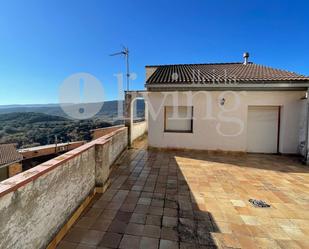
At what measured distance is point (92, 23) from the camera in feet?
31.4

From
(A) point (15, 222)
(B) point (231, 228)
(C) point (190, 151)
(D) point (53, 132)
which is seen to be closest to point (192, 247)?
(B) point (231, 228)

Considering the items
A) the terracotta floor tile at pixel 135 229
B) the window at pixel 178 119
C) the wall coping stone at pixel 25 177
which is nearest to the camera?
the wall coping stone at pixel 25 177

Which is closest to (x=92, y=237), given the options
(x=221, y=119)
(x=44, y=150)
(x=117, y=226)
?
(x=117, y=226)

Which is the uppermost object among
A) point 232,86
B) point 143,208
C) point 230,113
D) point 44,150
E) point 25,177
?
point 232,86

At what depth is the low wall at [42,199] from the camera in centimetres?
162

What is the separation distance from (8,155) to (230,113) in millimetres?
23336

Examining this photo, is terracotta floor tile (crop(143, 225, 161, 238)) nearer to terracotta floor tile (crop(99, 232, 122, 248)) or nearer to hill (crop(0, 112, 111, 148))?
terracotta floor tile (crop(99, 232, 122, 248))

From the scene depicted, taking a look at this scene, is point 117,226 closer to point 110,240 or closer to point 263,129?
point 110,240

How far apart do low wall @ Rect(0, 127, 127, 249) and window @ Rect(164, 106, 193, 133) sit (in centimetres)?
546

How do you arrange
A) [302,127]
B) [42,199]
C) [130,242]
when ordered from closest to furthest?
[42,199]
[130,242]
[302,127]

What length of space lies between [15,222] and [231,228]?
3123 millimetres

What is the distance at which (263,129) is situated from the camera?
8.05m

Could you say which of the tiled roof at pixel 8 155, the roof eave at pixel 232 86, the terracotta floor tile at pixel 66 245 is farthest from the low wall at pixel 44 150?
the terracotta floor tile at pixel 66 245

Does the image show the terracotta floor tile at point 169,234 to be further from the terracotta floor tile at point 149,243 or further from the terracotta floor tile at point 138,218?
the terracotta floor tile at point 138,218
